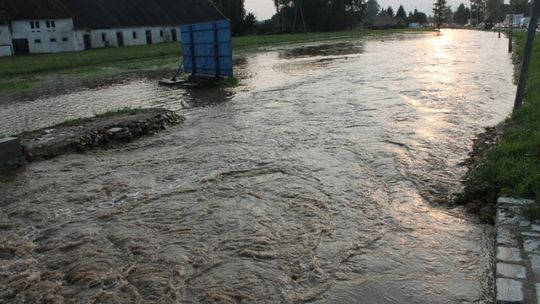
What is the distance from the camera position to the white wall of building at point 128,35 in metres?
58.0

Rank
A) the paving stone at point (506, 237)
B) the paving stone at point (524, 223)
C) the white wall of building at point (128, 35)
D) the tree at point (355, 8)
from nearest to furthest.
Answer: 1. the paving stone at point (506, 237)
2. the paving stone at point (524, 223)
3. the white wall of building at point (128, 35)
4. the tree at point (355, 8)

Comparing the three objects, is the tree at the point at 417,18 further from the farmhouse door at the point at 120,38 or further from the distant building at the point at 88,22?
the farmhouse door at the point at 120,38

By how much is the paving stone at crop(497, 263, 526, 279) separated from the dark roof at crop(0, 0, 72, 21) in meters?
57.0

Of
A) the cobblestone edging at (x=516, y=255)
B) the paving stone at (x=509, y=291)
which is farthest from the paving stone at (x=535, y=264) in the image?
the paving stone at (x=509, y=291)

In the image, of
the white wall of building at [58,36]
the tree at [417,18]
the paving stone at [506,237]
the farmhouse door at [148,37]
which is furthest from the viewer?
the tree at [417,18]

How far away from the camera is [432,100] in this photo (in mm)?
15344

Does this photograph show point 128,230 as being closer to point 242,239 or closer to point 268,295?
point 242,239

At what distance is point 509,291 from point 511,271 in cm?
38

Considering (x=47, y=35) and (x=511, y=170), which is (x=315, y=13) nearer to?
(x=47, y=35)

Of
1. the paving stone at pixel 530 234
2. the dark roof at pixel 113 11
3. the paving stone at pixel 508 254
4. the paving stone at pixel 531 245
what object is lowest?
the paving stone at pixel 508 254

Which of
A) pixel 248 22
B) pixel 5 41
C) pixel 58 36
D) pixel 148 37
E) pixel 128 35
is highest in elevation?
pixel 248 22

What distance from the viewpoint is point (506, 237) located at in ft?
16.9

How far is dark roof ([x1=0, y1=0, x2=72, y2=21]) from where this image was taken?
51.1m

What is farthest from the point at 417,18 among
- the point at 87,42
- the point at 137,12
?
the point at 87,42
